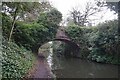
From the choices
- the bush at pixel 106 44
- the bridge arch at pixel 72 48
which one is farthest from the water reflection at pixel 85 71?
the bridge arch at pixel 72 48

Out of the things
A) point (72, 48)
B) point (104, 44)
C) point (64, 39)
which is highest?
point (64, 39)

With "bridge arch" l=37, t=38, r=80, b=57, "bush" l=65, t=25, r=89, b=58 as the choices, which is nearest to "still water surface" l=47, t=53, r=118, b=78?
"bush" l=65, t=25, r=89, b=58

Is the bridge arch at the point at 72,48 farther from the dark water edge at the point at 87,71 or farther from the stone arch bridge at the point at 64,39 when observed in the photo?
the dark water edge at the point at 87,71

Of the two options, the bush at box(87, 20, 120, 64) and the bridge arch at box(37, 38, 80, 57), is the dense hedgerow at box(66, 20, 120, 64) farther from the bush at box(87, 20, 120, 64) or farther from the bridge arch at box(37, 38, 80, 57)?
the bridge arch at box(37, 38, 80, 57)

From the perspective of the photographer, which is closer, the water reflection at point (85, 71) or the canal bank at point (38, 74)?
the canal bank at point (38, 74)

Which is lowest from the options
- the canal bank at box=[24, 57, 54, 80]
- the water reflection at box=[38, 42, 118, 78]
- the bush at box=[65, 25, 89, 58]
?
the water reflection at box=[38, 42, 118, 78]

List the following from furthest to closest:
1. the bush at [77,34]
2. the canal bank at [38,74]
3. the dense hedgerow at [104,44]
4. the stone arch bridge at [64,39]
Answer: the bush at [77,34], the stone arch bridge at [64,39], the dense hedgerow at [104,44], the canal bank at [38,74]

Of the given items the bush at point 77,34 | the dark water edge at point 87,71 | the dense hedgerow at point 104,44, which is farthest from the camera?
the bush at point 77,34

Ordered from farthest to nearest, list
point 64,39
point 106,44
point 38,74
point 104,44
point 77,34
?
point 77,34, point 64,39, point 104,44, point 106,44, point 38,74

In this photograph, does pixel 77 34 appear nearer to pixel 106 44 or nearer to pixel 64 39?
pixel 64 39

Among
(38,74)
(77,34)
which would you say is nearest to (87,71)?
(38,74)

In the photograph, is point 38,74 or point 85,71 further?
point 85,71

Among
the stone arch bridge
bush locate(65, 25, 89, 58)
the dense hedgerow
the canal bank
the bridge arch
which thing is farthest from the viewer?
the bridge arch

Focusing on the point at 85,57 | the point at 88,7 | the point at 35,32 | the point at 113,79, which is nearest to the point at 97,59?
the point at 85,57
